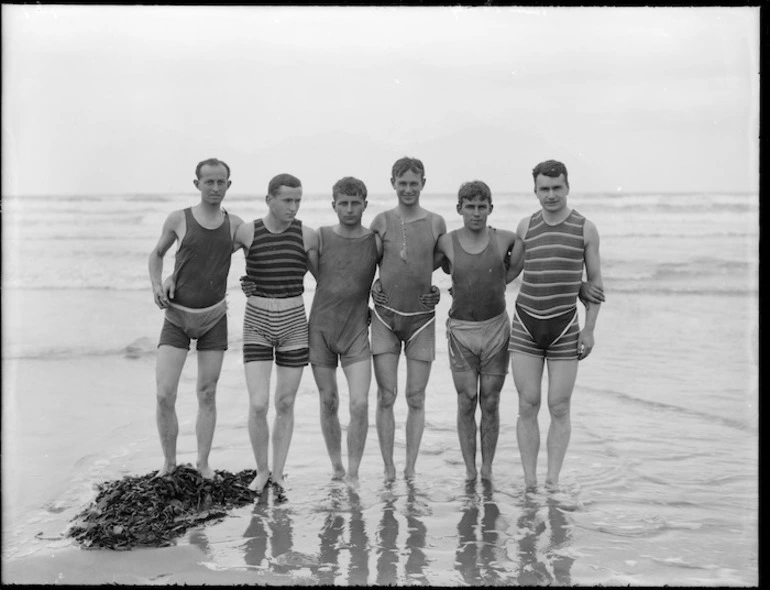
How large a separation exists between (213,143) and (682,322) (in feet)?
28.8

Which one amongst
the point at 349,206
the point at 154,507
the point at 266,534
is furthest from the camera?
the point at 349,206

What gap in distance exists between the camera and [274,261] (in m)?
6.50

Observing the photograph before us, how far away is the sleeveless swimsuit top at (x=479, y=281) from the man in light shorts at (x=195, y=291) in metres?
1.76

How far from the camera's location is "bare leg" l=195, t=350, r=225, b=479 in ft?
21.3

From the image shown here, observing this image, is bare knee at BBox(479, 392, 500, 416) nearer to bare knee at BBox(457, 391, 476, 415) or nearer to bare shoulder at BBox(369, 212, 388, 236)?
bare knee at BBox(457, 391, 476, 415)

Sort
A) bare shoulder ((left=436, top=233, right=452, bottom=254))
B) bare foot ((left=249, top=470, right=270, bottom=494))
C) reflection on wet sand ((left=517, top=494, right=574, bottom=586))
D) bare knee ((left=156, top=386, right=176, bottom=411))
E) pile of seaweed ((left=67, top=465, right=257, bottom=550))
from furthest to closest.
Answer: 1. bare shoulder ((left=436, top=233, right=452, bottom=254))
2. bare foot ((left=249, top=470, right=270, bottom=494))
3. bare knee ((left=156, top=386, right=176, bottom=411))
4. pile of seaweed ((left=67, top=465, right=257, bottom=550))
5. reflection on wet sand ((left=517, top=494, right=574, bottom=586))

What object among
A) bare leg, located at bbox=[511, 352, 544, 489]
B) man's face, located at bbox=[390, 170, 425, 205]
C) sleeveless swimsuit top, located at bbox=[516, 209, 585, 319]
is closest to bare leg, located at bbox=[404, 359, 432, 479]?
bare leg, located at bbox=[511, 352, 544, 489]

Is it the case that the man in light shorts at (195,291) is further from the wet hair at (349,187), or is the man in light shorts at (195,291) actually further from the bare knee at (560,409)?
the bare knee at (560,409)

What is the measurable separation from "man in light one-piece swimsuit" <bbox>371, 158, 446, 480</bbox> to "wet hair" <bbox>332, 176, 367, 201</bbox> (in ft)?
1.03

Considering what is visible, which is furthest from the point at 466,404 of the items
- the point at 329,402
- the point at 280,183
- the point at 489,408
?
the point at 280,183

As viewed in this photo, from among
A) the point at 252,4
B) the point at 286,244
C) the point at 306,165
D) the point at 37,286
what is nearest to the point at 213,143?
the point at 306,165

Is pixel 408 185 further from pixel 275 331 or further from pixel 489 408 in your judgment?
pixel 489 408

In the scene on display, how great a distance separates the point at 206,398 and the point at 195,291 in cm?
81

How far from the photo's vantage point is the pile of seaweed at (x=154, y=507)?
5.64 m
